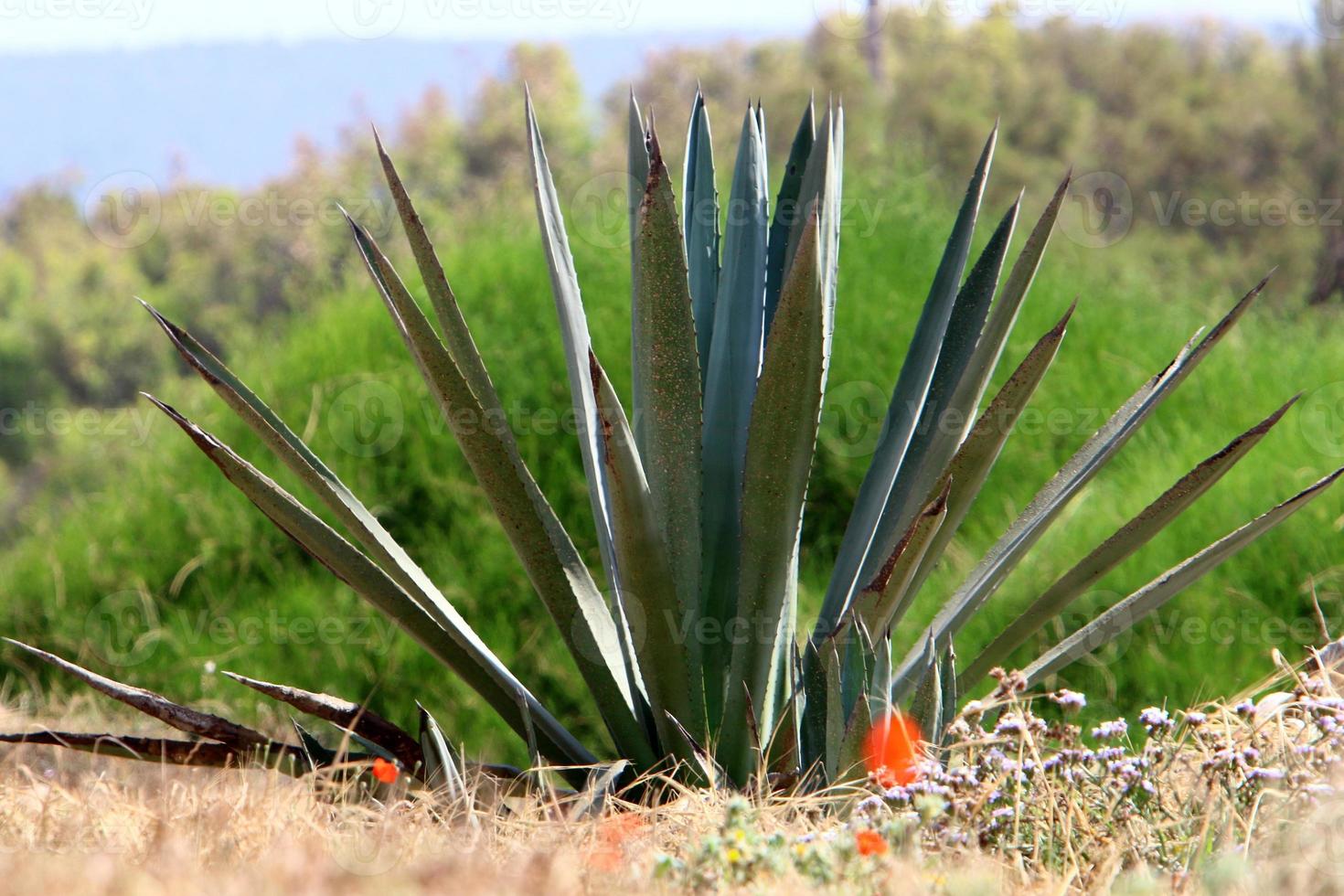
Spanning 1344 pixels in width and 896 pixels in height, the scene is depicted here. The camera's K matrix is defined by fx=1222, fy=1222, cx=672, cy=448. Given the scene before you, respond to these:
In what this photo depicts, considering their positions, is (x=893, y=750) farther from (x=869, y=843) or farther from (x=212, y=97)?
(x=212, y=97)

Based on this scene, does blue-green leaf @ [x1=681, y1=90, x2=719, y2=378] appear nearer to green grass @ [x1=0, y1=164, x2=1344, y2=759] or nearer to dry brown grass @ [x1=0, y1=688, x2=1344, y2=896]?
dry brown grass @ [x1=0, y1=688, x2=1344, y2=896]

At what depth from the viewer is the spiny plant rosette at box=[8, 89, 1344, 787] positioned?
1.42 meters

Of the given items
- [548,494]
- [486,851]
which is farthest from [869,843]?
[548,494]

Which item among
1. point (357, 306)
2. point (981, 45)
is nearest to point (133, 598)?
point (357, 306)

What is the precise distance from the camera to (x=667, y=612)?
4.92 feet

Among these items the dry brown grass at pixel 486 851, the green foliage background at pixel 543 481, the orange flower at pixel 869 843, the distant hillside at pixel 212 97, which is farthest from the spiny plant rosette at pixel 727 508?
the distant hillside at pixel 212 97

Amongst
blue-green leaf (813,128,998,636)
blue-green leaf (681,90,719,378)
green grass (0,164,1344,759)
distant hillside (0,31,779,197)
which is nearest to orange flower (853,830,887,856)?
blue-green leaf (813,128,998,636)

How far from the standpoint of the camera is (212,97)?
35.9m

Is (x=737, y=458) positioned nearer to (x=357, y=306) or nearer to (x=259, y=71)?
(x=357, y=306)

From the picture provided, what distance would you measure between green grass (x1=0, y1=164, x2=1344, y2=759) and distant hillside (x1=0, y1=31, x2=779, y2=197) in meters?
7.22

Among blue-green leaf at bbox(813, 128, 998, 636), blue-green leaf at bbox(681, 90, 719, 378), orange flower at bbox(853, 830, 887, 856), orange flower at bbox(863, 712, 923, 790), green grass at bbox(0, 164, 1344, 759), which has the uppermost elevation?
blue-green leaf at bbox(681, 90, 719, 378)

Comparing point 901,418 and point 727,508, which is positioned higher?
point 901,418

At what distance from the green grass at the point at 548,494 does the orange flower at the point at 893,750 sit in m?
1.77

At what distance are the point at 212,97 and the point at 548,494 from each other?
118 feet
